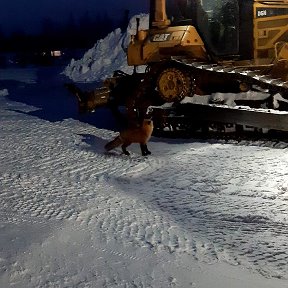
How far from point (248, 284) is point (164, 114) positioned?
5.65 meters

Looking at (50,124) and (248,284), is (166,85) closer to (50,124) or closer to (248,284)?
(50,124)

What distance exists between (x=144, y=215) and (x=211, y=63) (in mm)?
4758

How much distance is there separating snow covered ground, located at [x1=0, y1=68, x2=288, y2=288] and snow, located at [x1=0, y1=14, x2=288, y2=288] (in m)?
0.01

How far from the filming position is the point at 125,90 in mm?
10992

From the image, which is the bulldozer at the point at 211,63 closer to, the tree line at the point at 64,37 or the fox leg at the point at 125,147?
the fox leg at the point at 125,147

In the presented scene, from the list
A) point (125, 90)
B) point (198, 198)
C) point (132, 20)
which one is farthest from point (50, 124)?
point (132, 20)

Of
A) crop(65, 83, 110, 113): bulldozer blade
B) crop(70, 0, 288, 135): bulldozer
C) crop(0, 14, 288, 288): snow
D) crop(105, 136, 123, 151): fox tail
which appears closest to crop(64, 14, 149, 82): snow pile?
crop(65, 83, 110, 113): bulldozer blade

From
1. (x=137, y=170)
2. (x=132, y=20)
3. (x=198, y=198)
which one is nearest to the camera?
(x=198, y=198)

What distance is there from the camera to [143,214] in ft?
18.9

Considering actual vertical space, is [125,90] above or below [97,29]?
below

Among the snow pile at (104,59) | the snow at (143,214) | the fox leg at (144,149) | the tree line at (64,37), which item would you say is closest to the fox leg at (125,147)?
the snow at (143,214)

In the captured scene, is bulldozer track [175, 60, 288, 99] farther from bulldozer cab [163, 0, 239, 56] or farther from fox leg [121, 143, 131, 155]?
fox leg [121, 143, 131, 155]

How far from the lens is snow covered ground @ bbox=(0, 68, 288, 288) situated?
4.46m

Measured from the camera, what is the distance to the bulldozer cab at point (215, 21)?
30.7ft
